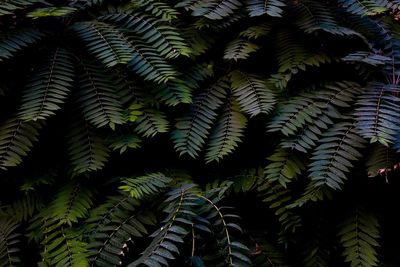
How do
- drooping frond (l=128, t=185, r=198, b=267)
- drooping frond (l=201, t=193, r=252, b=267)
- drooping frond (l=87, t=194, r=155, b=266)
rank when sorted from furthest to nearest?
drooping frond (l=87, t=194, r=155, b=266), drooping frond (l=201, t=193, r=252, b=267), drooping frond (l=128, t=185, r=198, b=267)

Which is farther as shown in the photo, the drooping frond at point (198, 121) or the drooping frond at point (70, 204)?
the drooping frond at point (198, 121)

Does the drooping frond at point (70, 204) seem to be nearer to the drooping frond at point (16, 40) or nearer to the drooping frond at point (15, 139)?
the drooping frond at point (15, 139)

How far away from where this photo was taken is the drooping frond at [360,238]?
143 centimetres

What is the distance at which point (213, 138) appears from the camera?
1682 mm

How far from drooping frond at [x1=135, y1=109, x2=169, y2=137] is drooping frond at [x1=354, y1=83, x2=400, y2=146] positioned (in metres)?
0.75

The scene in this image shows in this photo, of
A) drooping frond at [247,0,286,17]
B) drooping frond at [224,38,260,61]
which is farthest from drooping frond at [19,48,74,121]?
drooping frond at [247,0,286,17]

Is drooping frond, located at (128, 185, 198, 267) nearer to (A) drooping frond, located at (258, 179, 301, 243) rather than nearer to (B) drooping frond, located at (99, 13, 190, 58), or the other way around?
(A) drooping frond, located at (258, 179, 301, 243)

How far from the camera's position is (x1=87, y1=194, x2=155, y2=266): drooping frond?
4.41 feet

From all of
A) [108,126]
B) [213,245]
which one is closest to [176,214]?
[213,245]

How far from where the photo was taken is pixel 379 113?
153 centimetres

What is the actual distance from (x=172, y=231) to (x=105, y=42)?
89 cm

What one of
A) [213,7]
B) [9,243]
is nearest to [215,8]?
[213,7]

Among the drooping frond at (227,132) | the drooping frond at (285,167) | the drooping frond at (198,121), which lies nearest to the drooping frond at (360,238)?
the drooping frond at (285,167)

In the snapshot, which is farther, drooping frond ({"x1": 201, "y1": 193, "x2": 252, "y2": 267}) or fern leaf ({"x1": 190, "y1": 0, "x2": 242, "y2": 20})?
fern leaf ({"x1": 190, "y1": 0, "x2": 242, "y2": 20})
